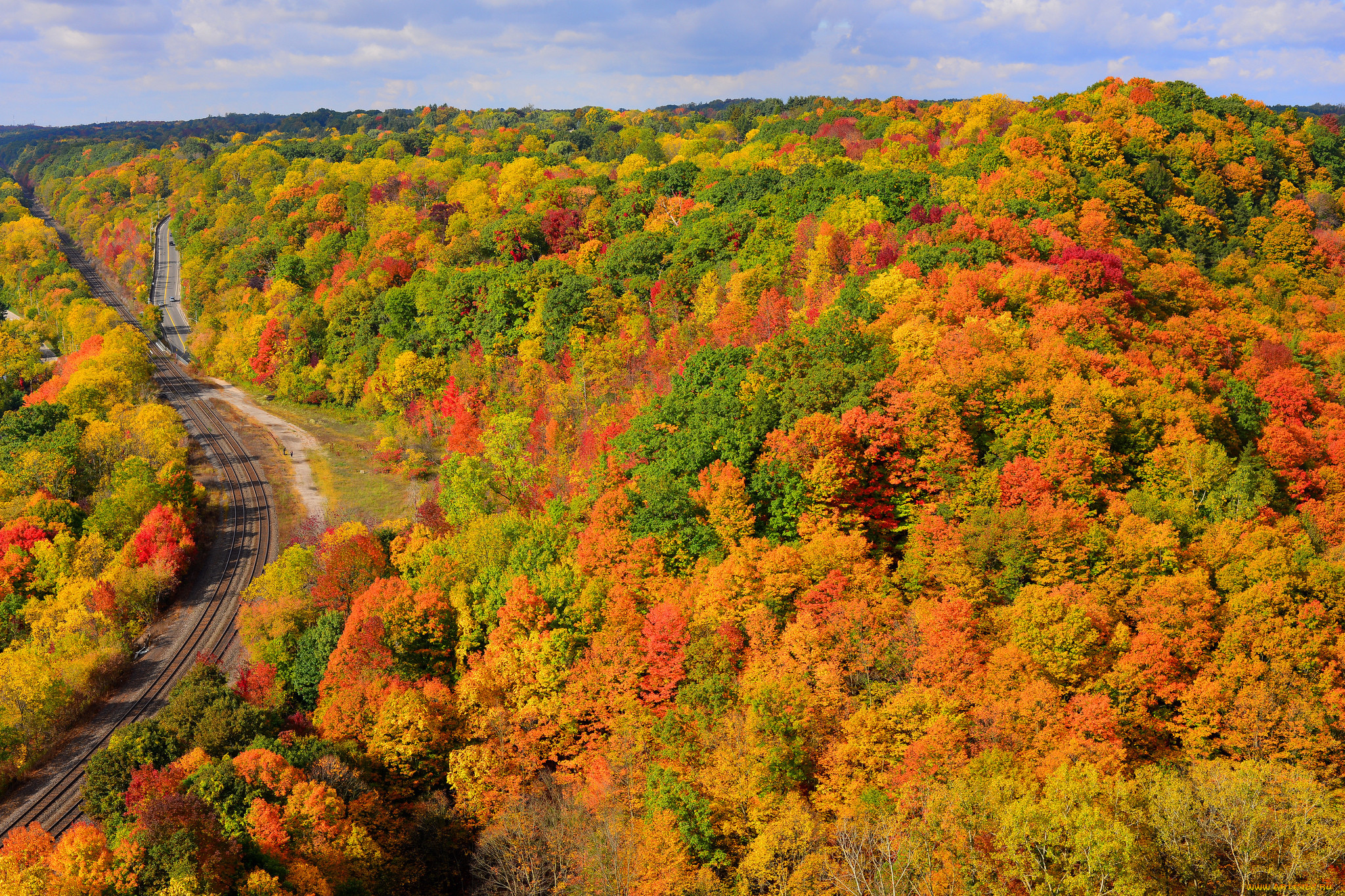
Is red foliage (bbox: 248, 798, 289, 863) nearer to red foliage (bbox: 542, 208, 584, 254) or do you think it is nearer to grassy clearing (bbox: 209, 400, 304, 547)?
grassy clearing (bbox: 209, 400, 304, 547)

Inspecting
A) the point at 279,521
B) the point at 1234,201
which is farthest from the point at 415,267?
the point at 1234,201

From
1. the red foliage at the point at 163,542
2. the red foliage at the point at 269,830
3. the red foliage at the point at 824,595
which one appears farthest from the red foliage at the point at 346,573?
the red foliage at the point at 824,595

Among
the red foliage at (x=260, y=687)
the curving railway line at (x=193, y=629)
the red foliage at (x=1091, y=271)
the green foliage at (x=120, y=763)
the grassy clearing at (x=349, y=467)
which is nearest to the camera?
the green foliage at (x=120, y=763)

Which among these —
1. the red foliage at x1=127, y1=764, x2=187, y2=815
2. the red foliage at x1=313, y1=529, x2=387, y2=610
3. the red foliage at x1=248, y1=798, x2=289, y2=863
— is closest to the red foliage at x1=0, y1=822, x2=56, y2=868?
the red foliage at x1=127, y1=764, x2=187, y2=815

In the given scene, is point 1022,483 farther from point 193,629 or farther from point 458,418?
point 193,629

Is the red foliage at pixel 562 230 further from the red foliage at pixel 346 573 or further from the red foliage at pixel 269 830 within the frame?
the red foliage at pixel 269 830

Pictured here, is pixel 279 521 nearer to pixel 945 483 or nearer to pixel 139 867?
pixel 139 867
